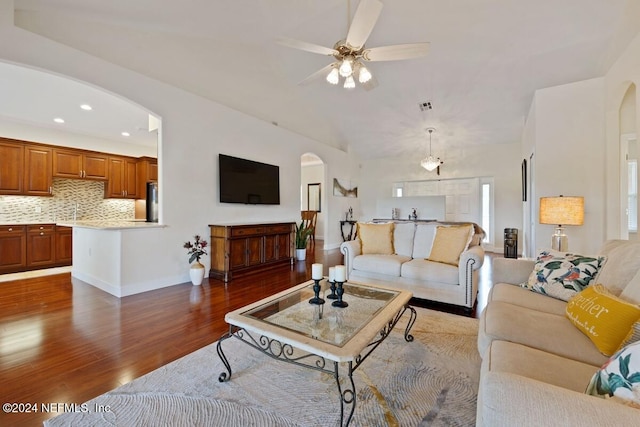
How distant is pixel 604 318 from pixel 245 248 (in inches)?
157

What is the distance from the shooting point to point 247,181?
494 centimetres

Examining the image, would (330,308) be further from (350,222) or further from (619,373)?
(350,222)

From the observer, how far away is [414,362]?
6.42 feet

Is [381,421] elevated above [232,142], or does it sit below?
below

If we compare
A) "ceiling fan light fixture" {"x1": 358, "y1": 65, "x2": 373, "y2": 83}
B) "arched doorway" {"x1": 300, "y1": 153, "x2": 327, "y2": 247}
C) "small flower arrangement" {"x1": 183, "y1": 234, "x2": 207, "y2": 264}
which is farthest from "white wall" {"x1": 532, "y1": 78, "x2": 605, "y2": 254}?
"arched doorway" {"x1": 300, "y1": 153, "x2": 327, "y2": 247}

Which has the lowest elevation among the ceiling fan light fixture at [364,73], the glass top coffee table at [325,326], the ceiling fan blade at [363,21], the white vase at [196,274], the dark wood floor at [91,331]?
the dark wood floor at [91,331]

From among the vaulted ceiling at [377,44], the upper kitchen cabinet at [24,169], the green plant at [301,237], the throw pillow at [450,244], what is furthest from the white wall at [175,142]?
the throw pillow at [450,244]

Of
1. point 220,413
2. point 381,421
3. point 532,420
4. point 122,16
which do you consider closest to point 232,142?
point 122,16

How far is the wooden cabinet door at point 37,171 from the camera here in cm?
487

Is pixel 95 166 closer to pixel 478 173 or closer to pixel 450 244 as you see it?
pixel 450 244

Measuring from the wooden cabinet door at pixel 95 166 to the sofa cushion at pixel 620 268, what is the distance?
24.9ft

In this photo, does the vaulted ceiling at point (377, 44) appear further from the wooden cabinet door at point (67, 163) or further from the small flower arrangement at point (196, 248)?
the wooden cabinet door at point (67, 163)

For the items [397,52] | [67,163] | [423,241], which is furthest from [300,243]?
[67,163]

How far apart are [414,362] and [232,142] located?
4.17 meters
